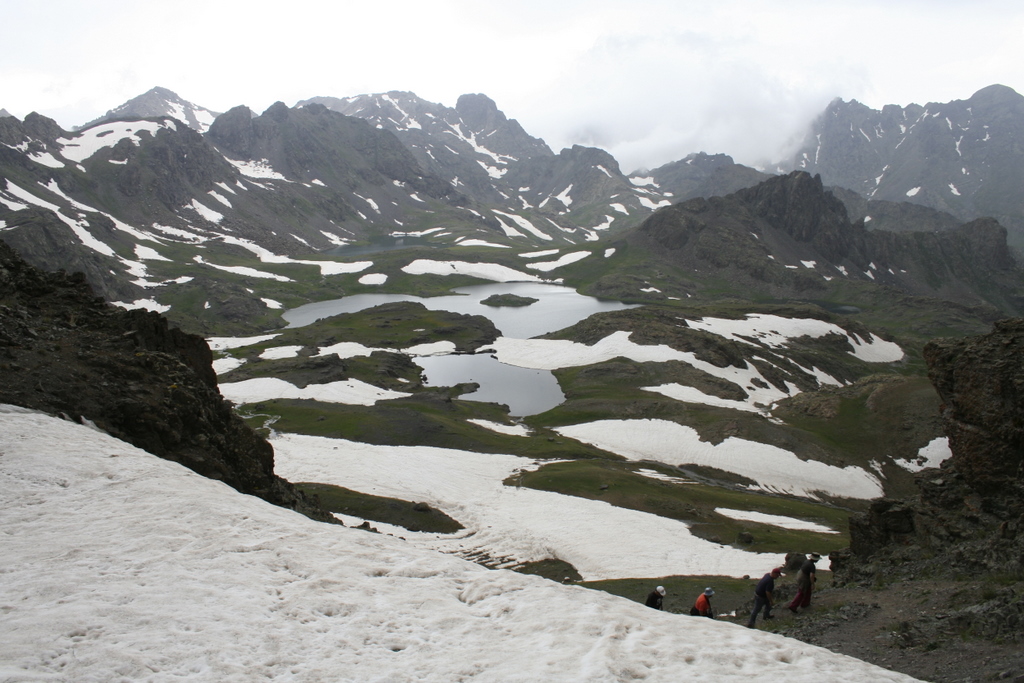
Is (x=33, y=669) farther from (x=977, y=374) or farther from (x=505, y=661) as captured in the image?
(x=977, y=374)

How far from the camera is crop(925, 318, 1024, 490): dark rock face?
23.2 metres

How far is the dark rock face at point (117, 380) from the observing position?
20688 mm

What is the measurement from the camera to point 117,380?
22.7 metres

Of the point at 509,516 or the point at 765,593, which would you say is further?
the point at 509,516

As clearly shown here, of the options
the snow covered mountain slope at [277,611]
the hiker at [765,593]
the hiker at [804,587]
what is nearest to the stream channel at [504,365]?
the hiker at [765,593]

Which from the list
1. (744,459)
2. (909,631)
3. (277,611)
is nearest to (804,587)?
(909,631)

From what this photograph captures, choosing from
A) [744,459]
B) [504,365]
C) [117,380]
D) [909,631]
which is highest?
[504,365]

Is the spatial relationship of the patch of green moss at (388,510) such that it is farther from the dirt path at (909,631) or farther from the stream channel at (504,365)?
the stream channel at (504,365)

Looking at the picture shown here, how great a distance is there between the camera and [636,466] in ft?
195

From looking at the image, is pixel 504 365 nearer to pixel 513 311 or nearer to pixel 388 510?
pixel 513 311

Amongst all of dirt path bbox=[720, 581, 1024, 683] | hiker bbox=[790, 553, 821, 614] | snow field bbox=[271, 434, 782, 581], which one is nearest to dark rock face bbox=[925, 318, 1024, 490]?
dirt path bbox=[720, 581, 1024, 683]

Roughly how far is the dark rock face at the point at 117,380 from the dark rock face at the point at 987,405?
85.1 ft

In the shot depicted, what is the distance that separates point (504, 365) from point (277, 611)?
336 ft

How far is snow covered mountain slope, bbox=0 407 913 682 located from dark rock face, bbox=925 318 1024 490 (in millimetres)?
16065
